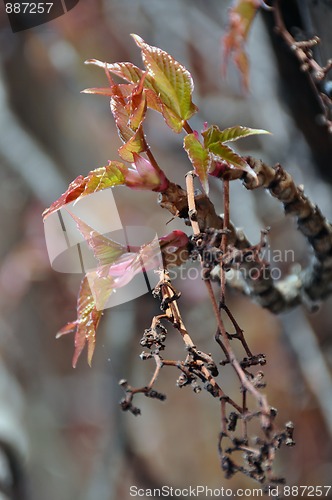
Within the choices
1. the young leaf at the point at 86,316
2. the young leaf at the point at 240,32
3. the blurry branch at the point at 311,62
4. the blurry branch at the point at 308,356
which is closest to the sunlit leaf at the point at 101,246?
the young leaf at the point at 86,316

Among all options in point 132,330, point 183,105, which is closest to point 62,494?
point 132,330

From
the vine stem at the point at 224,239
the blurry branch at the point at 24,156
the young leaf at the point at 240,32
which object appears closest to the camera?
the vine stem at the point at 224,239

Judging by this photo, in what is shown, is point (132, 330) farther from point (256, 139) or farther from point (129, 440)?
point (256, 139)

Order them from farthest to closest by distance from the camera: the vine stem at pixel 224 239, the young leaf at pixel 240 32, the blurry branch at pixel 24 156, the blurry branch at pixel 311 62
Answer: the blurry branch at pixel 24 156
the young leaf at pixel 240 32
the blurry branch at pixel 311 62
the vine stem at pixel 224 239

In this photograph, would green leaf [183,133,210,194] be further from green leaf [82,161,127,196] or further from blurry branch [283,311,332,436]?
blurry branch [283,311,332,436]

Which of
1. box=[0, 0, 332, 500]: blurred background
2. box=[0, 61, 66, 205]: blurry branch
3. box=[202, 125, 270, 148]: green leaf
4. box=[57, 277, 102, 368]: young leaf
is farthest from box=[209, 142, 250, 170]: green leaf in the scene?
box=[0, 61, 66, 205]: blurry branch

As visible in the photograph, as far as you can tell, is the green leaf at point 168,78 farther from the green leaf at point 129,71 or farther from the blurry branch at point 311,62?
the blurry branch at point 311,62
